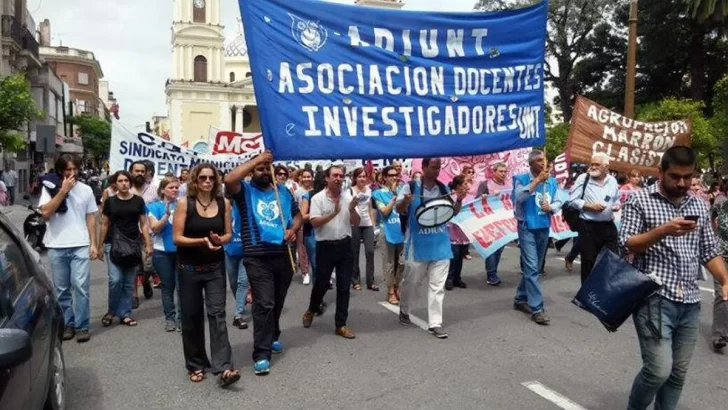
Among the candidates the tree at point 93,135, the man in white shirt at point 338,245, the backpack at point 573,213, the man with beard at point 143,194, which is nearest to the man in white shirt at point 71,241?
the man with beard at point 143,194

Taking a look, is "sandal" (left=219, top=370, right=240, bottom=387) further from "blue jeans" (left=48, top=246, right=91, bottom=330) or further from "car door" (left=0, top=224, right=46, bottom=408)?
"blue jeans" (left=48, top=246, right=91, bottom=330)

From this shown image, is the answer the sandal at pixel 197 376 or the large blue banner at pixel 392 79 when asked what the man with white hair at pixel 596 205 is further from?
the sandal at pixel 197 376

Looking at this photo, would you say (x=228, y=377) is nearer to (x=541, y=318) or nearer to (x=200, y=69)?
(x=541, y=318)

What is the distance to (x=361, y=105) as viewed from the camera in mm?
5168

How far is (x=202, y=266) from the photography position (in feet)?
15.4

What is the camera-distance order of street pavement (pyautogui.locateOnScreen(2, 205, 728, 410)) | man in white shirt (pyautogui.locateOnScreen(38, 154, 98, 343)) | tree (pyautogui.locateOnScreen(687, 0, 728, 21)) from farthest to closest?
tree (pyautogui.locateOnScreen(687, 0, 728, 21)) → man in white shirt (pyautogui.locateOnScreen(38, 154, 98, 343)) → street pavement (pyautogui.locateOnScreen(2, 205, 728, 410))

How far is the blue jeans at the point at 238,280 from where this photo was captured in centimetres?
646

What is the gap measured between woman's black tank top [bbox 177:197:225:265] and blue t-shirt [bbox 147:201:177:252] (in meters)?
1.57

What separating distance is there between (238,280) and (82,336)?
5.07ft

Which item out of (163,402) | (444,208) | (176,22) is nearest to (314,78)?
(444,208)

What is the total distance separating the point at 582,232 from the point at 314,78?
3552 mm

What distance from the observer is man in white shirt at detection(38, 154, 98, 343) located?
5547 mm

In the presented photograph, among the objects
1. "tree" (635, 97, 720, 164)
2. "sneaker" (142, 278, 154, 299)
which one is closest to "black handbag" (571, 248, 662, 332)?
"sneaker" (142, 278, 154, 299)

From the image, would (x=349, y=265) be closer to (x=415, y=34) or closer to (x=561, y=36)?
(x=415, y=34)
